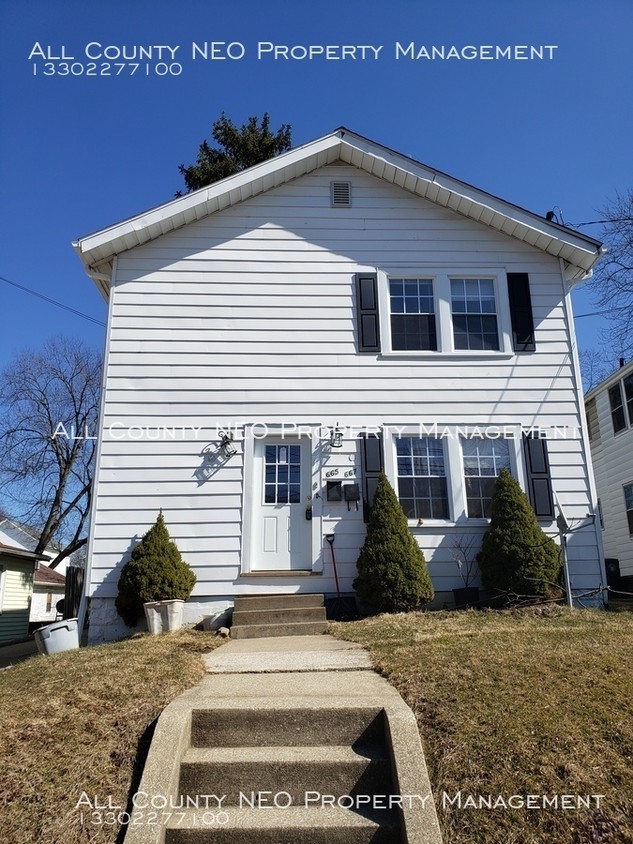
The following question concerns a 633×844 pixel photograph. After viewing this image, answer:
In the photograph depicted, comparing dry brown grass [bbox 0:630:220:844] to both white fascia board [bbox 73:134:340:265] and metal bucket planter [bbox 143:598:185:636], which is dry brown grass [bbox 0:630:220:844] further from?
white fascia board [bbox 73:134:340:265]

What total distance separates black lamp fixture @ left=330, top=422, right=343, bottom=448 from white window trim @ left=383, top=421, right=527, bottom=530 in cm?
63

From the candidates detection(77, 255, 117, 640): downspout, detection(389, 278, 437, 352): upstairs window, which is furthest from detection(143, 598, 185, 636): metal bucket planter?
detection(389, 278, 437, 352): upstairs window

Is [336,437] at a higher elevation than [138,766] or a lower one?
higher

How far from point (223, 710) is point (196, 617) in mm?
4150

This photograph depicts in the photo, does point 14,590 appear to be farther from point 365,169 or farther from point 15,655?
point 365,169

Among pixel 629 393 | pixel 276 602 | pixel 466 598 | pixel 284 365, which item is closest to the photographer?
pixel 276 602

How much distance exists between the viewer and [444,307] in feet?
31.0

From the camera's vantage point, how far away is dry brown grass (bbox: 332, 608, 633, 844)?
305 cm

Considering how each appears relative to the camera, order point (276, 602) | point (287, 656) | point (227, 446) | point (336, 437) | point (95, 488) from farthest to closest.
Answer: point (336, 437), point (227, 446), point (95, 488), point (276, 602), point (287, 656)

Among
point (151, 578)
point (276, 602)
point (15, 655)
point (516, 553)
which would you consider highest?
point (516, 553)

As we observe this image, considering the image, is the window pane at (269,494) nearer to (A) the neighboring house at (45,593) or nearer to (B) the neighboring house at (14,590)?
(B) the neighboring house at (14,590)

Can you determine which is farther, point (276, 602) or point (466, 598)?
point (466, 598)

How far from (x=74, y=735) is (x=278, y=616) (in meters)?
3.82

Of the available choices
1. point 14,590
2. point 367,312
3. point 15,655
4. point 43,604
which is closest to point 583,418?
point 367,312
